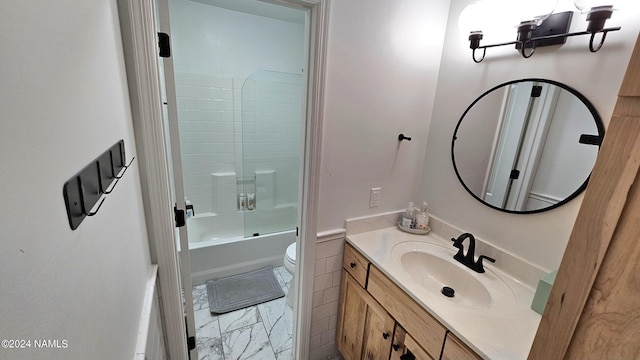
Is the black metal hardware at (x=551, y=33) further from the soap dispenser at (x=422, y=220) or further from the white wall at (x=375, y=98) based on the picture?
the soap dispenser at (x=422, y=220)

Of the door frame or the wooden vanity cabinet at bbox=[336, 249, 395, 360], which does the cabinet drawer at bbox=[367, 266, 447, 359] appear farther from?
the door frame

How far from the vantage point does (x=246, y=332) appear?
188 cm

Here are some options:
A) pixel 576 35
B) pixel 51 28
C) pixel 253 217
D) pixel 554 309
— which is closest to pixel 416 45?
pixel 576 35

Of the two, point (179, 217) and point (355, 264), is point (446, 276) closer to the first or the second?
point (355, 264)

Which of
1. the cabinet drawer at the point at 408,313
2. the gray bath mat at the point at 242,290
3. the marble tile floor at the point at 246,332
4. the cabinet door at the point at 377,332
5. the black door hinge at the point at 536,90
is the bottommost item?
the marble tile floor at the point at 246,332

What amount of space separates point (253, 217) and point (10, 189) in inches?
99.6

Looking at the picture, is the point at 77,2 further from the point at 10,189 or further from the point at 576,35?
the point at 576,35

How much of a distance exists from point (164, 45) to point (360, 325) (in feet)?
5.34

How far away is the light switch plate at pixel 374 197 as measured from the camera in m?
1.53

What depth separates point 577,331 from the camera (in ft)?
1.81

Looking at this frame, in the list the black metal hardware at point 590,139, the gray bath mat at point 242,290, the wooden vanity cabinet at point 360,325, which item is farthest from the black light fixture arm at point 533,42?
the gray bath mat at point 242,290

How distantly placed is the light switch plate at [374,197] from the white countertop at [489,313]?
0.29 m

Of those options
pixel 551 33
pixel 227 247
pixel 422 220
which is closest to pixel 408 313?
pixel 422 220

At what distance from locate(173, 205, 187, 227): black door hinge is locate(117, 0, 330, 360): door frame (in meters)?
0.07
